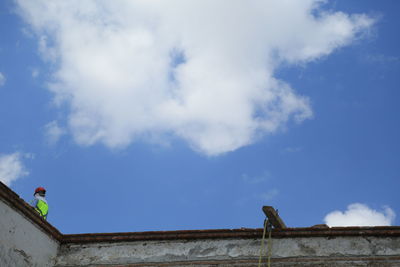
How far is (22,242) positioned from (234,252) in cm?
359

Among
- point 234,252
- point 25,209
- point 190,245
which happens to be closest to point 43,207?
point 25,209

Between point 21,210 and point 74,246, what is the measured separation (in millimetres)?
1320

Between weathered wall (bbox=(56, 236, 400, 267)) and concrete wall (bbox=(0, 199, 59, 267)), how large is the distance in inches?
15.2

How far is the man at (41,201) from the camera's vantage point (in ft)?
32.6

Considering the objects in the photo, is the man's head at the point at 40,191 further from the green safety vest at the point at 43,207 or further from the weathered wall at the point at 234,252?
the weathered wall at the point at 234,252

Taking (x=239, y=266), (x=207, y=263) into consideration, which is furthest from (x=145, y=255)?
A: (x=239, y=266)

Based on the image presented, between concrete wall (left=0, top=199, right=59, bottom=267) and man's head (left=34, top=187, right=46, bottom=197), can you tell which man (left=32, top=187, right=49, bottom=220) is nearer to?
man's head (left=34, top=187, right=46, bottom=197)

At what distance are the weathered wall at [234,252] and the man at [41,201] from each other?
5.19 ft

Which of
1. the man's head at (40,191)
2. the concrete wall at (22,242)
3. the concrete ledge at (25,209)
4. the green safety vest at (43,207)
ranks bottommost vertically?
the concrete wall at (22,242)

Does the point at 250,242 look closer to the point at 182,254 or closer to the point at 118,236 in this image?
the point at 182,254

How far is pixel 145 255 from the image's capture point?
8.30 m

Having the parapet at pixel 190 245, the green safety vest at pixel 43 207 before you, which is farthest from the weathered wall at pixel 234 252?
the green safety vest at pixel 43 207

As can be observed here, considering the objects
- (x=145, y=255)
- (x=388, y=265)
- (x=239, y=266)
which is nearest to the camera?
(x=388, y=265)

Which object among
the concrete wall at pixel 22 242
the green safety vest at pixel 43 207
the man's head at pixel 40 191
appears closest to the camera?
the concrete wall at pixel 22 242
